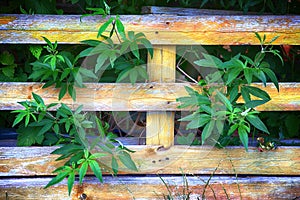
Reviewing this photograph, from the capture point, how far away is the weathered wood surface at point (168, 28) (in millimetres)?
2789

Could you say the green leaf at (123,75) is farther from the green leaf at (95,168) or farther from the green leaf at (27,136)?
the green leaf at (27,136)

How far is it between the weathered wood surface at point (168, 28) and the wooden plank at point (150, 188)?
827 mm

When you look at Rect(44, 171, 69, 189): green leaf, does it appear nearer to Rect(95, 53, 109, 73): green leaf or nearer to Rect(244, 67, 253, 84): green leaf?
Rect(95, 53, 109, 73): green leaf

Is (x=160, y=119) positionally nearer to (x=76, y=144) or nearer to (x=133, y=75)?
(x=133, y=75)

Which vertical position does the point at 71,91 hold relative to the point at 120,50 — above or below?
below

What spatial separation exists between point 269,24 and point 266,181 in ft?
3.10

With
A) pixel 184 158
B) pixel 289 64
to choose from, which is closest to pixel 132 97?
pixel 184 158

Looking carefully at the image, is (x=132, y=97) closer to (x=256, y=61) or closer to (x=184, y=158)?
(x=184, y=158)

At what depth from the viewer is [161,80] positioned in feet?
9.41

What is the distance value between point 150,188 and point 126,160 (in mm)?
319

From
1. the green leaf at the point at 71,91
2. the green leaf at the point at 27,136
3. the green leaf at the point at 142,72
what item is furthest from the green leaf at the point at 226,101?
the green leaf at the point at 27,136

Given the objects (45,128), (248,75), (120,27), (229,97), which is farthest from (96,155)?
(248,75)

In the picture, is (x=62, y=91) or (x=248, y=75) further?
(x=62, y=91)

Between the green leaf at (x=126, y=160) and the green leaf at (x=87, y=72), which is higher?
the green leaf at (x=87, y=72)
